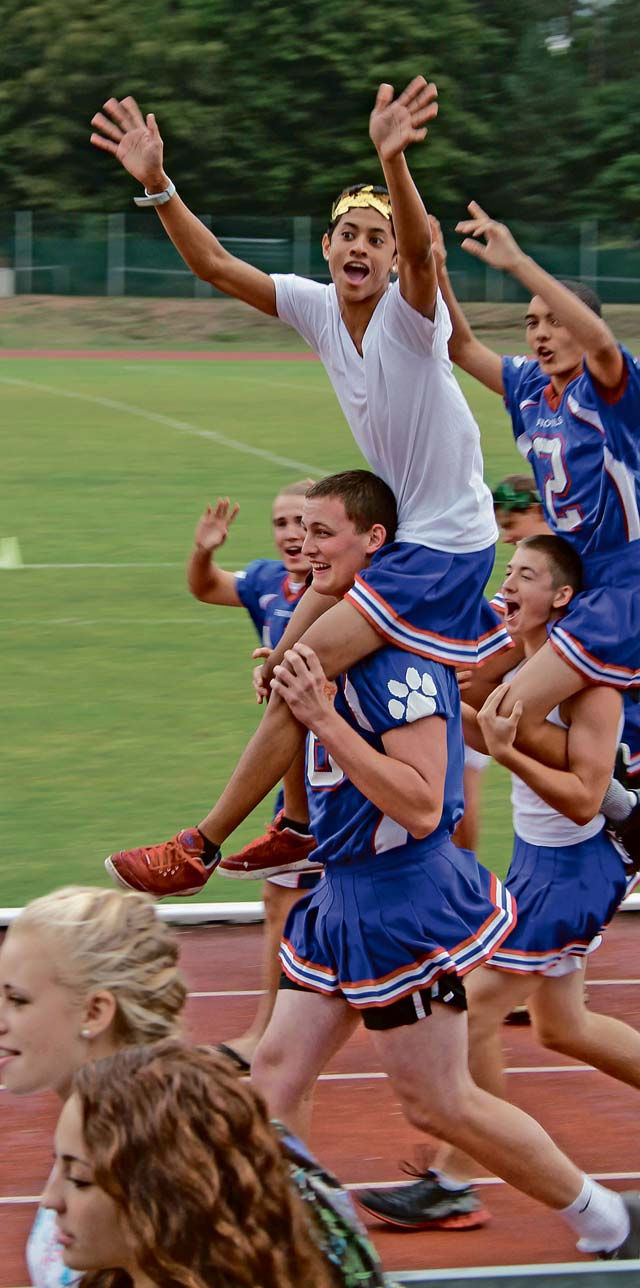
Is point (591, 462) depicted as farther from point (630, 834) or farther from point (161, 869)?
point (161, 869)

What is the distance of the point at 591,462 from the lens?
492cm

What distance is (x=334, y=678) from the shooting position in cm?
406

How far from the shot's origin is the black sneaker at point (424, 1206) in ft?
14.0

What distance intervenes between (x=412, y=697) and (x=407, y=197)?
3.97 ft

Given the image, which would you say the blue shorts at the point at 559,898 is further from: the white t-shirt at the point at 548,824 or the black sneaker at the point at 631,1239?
the black sneaker at the point at 631,1239

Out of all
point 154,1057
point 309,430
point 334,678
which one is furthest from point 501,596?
point 309,430

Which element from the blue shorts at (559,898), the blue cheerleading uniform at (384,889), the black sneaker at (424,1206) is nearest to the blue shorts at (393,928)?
the blue cheerleading uniform at (384,889)

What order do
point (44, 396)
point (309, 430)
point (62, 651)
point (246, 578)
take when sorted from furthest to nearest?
point (44, 396)
point (309, 430)
point (62, 651)
point (246, 578)

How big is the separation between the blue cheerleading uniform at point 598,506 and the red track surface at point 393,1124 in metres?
1.25

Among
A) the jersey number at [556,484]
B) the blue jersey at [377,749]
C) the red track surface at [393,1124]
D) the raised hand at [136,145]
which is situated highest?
the raised hand at [136,145]

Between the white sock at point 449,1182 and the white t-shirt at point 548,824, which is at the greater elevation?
the white t-shirt at point 548,824

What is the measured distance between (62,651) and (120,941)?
294 inches

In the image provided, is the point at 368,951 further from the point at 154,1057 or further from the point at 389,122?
the point at 389,122

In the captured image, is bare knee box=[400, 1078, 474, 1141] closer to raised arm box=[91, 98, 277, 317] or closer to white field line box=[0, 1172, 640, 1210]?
white field line box=[0, 1172, 640, 1210]
